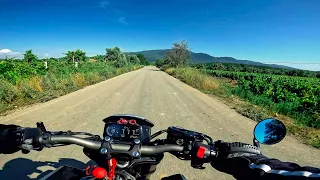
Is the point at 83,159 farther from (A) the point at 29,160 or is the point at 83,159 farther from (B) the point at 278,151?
(B) the point at 278,151

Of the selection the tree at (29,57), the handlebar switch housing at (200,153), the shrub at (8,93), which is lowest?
the shrub at (8,93)

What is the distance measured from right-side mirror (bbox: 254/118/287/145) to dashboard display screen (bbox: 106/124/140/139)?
0.75 meters

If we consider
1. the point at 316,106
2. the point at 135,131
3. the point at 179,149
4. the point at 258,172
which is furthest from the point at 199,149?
the point at 316,106

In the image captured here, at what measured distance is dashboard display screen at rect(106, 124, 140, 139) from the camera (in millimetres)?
1493

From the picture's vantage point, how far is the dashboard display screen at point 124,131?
1.49 metres

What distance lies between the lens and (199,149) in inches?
50.3

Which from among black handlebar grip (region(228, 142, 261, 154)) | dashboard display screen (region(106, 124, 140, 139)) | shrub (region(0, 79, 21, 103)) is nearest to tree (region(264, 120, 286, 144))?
black handlebar grip (region(228, 142, 261, 154))

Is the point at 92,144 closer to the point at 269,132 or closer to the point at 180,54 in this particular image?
the point at 269,132

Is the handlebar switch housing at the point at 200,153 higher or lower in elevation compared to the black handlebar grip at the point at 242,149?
lower

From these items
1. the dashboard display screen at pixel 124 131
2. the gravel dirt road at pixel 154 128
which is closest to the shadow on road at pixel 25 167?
the gravel dirt road at pixel 154 128

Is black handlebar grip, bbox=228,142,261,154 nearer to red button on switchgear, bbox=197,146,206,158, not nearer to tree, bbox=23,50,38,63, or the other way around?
red button on switchgear, bbox=197,146,206,158

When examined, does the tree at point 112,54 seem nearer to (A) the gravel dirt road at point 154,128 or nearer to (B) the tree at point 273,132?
(A) the gravel dirt road at point 154,128

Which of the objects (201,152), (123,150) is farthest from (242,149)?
(123,150)

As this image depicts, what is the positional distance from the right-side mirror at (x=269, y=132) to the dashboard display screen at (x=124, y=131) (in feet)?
2.46
